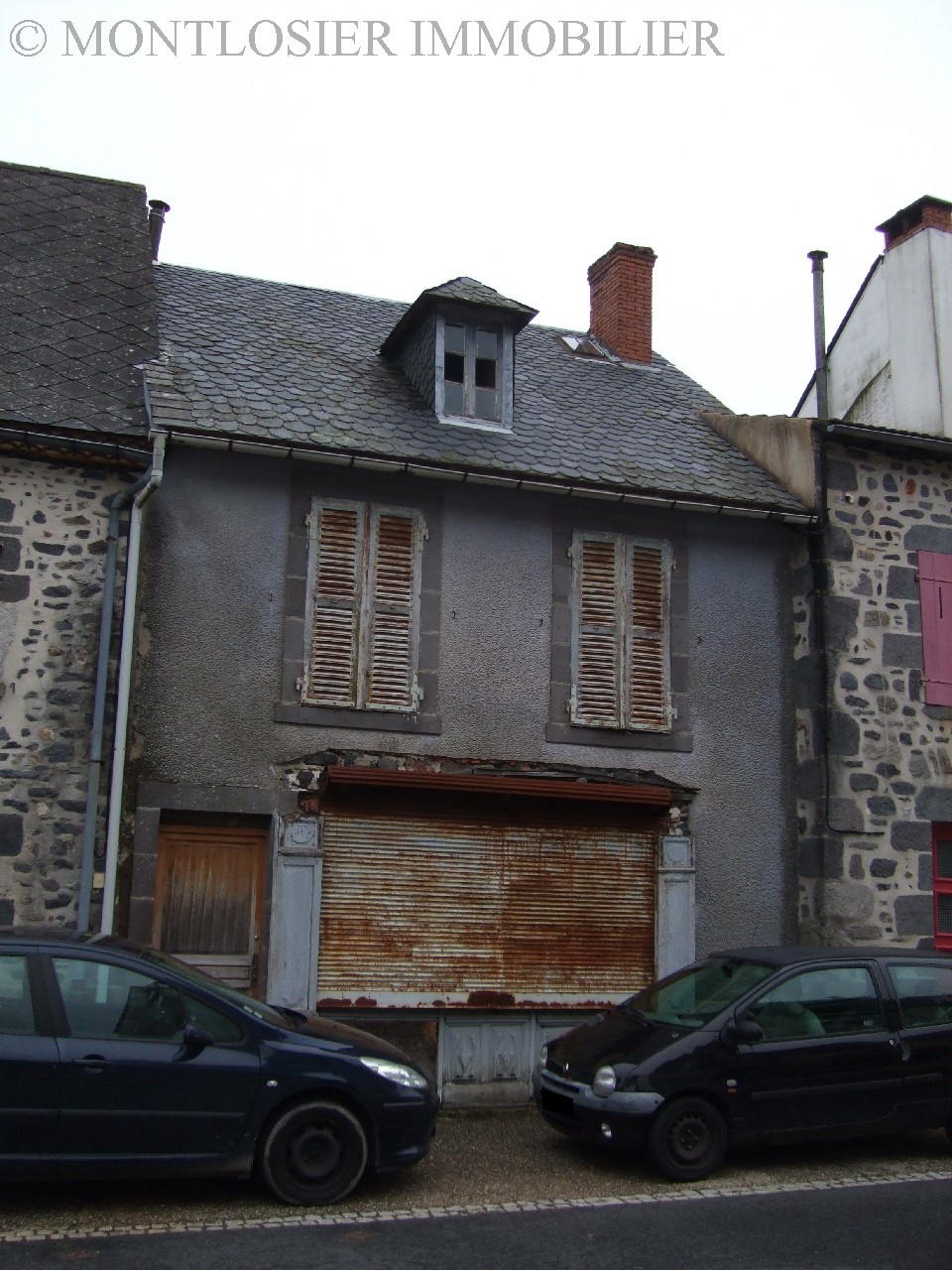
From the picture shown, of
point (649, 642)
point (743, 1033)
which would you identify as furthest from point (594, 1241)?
point (649, 642)

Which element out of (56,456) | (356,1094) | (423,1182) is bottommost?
(423,1182)

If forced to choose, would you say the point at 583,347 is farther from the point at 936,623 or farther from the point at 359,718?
the point at 359,718

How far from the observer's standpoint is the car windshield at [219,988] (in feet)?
23.3

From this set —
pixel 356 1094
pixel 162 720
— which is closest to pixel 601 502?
pixel 162 720

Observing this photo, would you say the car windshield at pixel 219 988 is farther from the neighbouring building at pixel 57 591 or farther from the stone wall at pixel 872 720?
the stone wall at pixel 872 720

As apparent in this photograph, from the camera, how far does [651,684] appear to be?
11219 millimetres

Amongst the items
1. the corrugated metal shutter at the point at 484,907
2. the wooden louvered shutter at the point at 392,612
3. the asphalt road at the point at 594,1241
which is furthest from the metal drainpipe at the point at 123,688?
the asphalt road at the point at 594,1241

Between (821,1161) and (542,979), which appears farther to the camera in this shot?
(542,979)

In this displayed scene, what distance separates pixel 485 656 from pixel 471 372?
9.71 feet

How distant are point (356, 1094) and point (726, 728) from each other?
5.50m

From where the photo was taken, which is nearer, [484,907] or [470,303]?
[484,907]

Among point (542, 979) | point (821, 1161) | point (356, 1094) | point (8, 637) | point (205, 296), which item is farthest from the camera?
point (205, 296)

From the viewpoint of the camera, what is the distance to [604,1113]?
772cm

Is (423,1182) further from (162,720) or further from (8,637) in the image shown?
(8,637)
